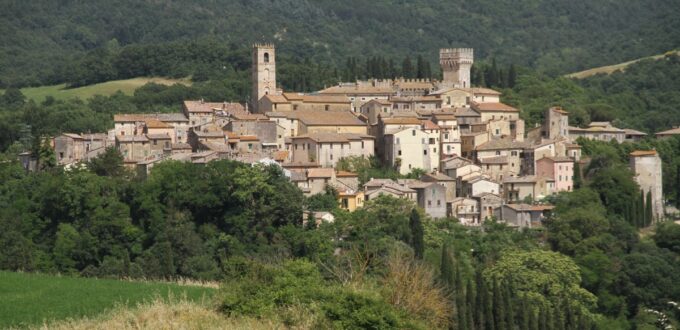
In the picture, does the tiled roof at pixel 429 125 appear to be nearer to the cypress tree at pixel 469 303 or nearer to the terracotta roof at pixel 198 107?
the terracotta roof at pixel 198 107

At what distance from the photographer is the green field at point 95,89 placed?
9838cm

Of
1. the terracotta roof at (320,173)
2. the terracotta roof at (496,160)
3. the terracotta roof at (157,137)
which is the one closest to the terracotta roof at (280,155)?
the terracotta roof at (320,173)

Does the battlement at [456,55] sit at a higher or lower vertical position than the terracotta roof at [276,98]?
higher

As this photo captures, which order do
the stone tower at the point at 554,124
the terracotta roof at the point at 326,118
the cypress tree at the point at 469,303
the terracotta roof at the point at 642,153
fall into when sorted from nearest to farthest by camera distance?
the cypress tree at the point at 469,303 → the terracotta roof at the point at 326,118 → the terracotta roof at the point at 642,153 → the stone tower at the point at 554,124

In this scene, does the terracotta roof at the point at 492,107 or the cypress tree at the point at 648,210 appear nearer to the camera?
the cypress tree at the point at 648,210

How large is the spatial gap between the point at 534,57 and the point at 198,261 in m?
130

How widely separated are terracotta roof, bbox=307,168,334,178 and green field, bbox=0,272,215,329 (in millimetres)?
28933

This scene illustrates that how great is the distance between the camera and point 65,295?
88.7 feet

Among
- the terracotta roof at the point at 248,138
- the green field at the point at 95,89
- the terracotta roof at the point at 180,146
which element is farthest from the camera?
the green field at the point at 95,89

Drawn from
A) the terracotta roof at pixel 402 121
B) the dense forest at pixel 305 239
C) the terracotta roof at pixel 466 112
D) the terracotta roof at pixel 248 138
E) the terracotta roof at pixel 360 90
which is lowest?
the dense forest at pixel 305 239

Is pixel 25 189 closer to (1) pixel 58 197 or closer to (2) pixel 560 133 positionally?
(1) pixel 58 197

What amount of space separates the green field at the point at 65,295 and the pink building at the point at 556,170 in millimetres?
36170

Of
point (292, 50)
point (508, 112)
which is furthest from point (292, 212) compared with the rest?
A: point (292, 50)

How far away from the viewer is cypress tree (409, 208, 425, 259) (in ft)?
172
